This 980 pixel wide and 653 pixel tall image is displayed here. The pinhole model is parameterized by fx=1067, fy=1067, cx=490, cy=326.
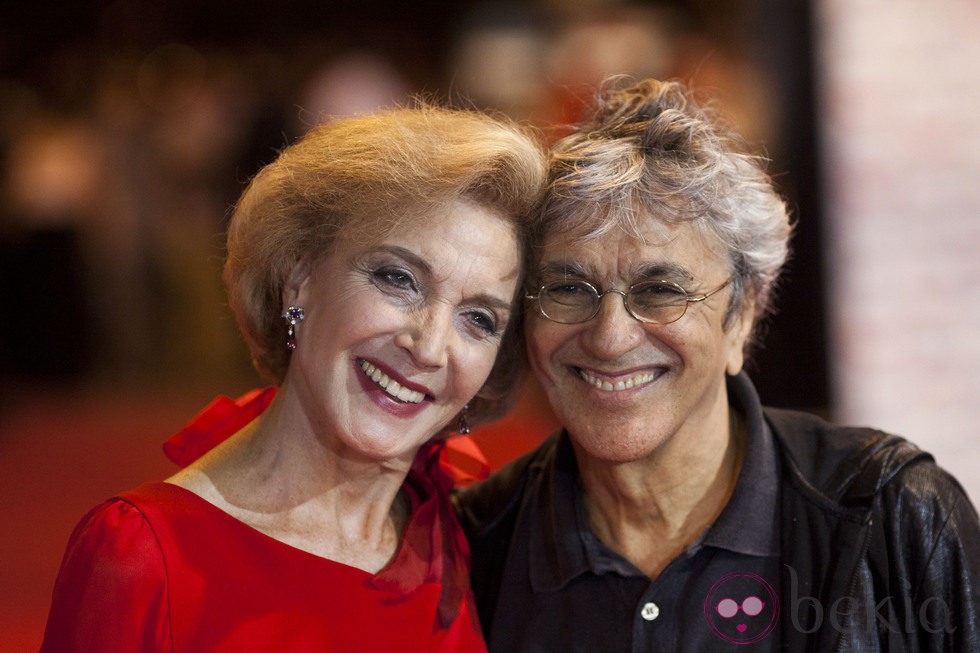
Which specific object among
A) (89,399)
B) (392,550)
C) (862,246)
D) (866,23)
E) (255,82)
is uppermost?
(255,82)

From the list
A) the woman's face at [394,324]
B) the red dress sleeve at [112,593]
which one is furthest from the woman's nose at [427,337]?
the red dress sleeve at [112,593]

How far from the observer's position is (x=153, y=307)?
9.36 metres

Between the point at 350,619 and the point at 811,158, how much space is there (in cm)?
340

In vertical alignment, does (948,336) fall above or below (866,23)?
below

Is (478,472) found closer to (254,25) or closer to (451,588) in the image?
(451,588)

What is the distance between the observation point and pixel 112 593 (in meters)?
1.80

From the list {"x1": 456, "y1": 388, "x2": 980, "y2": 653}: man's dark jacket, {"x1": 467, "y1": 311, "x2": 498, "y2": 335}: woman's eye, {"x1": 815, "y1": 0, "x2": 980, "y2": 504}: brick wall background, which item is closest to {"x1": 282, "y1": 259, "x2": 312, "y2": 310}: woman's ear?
{"x1": 467, "y1": 311, "x2": 498, "y2": 335}: woman's eye

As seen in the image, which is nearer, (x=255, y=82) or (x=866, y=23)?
(x=866, y=23)

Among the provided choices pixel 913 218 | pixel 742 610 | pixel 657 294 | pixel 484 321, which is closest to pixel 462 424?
pixel 484 321

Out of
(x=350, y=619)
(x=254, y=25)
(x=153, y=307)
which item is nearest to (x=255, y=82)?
(x=254, y=25)

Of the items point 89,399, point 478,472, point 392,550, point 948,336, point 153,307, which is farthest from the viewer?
point 153,307

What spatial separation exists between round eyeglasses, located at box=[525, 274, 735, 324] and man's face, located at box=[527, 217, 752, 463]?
12 millimetres

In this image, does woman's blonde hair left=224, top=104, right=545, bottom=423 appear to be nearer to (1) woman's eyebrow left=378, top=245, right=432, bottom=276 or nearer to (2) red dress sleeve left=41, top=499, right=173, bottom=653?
(1) woman's eyebrow left=378, top=245, right=432, bottom=276

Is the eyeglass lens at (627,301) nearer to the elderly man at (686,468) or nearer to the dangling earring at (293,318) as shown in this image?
the elderly man at (686,468)
